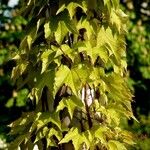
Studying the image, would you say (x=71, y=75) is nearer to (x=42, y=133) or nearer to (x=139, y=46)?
(x=42, y=133)

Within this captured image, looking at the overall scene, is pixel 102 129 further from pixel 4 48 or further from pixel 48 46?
pixel 4 48

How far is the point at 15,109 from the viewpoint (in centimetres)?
915

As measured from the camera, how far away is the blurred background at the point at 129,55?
28.9 feet

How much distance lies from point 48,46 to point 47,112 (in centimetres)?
34

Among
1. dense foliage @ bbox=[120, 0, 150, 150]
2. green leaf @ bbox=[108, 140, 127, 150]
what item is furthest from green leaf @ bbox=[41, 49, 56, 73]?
dense foliage @ bbox=[120, 0, 150, 150]

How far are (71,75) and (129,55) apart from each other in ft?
23.2

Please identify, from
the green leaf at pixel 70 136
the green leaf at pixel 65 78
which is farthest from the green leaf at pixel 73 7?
the green leaf at pixel 70 136

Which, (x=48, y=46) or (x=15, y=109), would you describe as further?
(x=15, y=109)

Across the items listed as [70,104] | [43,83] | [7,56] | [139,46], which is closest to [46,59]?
[43,83]

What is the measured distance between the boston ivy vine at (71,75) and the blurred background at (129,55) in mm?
5785

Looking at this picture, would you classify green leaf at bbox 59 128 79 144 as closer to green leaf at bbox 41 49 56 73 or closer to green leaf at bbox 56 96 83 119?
green leaf at bbox 56 96 83 119

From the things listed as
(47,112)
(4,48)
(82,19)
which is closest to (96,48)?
(82,19)

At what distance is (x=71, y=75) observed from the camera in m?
2.51

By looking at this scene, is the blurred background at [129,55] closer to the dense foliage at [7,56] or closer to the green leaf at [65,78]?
the dense foliage at [7,56]
